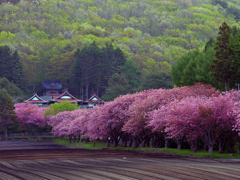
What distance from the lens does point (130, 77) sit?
13538 centimetres

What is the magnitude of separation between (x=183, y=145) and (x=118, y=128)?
11162mm

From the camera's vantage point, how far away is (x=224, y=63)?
5716 cm

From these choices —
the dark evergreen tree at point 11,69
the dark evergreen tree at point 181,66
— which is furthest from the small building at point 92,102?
the dark evergreen tree at point 181,66

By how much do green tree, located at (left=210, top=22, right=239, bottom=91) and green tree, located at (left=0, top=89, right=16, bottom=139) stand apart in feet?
168

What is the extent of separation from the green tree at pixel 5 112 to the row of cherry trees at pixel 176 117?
24381 mm

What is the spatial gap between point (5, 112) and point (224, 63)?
5414 centimetres

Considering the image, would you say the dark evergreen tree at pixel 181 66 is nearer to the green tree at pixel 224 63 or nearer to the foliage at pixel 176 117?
the green tree at pixel 224 63

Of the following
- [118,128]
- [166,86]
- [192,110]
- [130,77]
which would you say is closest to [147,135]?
[118,128]

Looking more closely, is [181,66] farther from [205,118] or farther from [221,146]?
[205,118]

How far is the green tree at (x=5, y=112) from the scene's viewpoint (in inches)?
3371

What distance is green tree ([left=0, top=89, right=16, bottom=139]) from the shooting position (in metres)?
85.6

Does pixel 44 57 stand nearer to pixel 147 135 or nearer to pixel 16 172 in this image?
pixel 147 135

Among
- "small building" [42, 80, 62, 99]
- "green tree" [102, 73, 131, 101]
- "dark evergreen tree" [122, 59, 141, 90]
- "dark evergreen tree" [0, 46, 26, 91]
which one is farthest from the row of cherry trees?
"small building" [42, 80, 62, 99]

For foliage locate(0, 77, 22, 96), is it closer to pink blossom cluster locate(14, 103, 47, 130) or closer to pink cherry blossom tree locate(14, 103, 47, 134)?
pink cherry blossom tree locate(14, 103, 47, 134)
